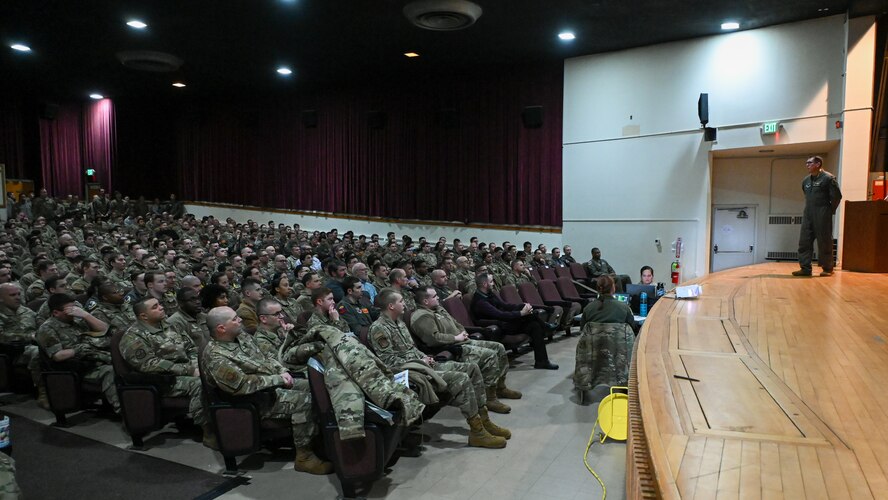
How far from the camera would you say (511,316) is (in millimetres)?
5570

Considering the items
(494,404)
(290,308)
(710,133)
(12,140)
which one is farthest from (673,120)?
(12,140)

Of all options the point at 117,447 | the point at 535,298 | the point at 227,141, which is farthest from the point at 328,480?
the point at 227,141

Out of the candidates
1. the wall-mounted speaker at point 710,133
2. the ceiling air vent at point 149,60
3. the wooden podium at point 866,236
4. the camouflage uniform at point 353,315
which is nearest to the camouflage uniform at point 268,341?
the camouflage uniform at point 353,315

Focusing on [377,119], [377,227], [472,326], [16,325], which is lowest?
[472,326]

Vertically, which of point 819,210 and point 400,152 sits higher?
point 400,152

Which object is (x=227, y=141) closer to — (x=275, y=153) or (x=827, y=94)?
(x=275, y=153)

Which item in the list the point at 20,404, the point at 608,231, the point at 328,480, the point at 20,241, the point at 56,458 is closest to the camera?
the point at 328,480

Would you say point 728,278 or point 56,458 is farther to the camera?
point 728,278

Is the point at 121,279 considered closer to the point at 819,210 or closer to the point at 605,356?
the point at 605,356

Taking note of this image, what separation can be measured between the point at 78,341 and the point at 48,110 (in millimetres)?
17176

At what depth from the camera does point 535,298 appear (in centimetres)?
679

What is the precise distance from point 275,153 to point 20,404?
12.4 meters

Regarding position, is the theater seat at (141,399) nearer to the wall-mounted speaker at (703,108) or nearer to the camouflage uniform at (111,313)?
the camouflage uniform at (111,313)

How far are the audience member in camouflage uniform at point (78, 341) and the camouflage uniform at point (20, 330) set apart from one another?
1.80 feet
